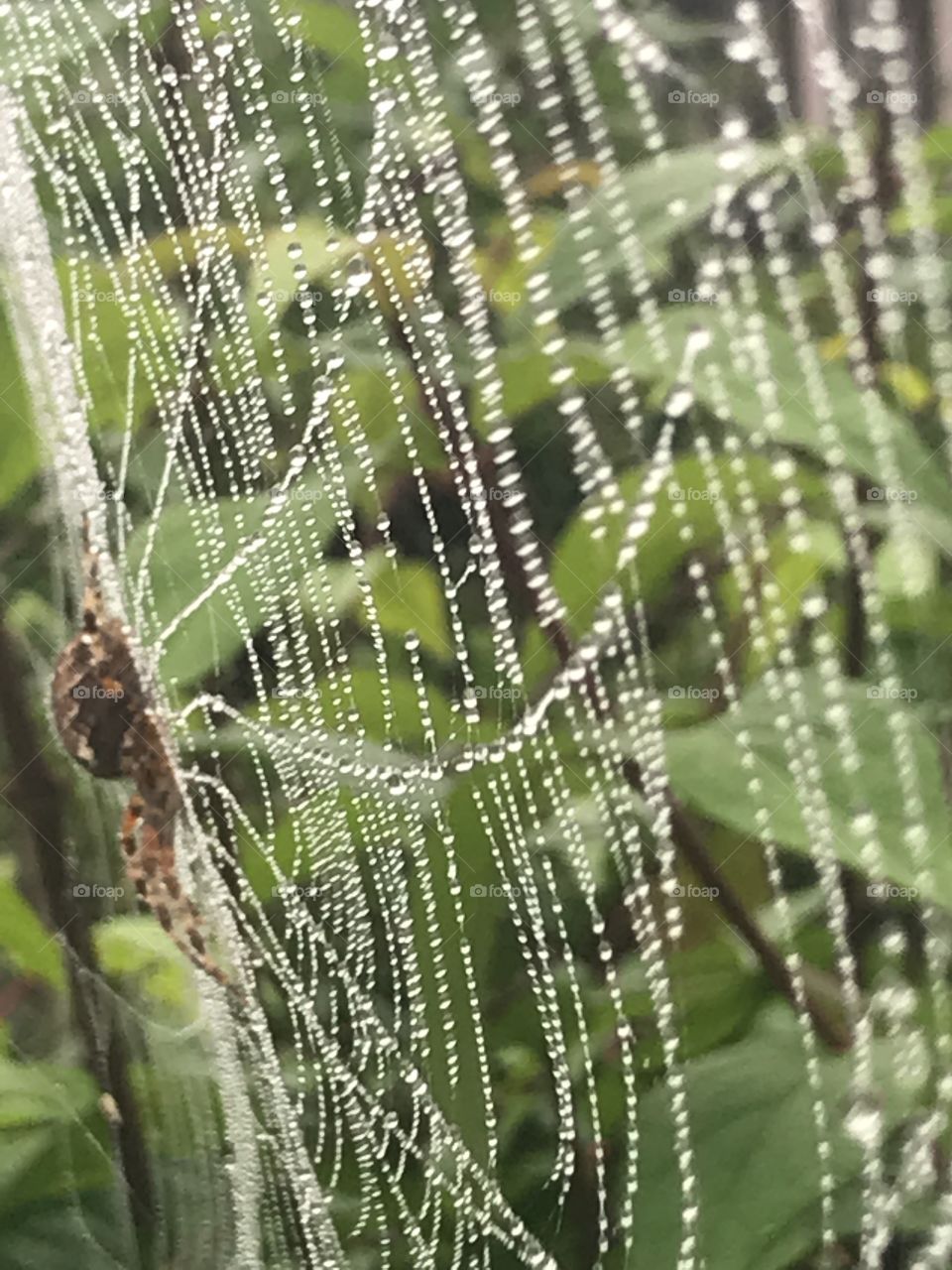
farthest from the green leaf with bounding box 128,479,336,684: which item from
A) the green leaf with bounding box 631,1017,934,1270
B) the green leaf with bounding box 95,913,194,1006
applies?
the green leaf with bounding box 631,1017,934,1270

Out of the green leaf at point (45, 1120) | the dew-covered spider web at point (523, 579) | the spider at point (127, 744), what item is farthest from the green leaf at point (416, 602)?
the green leaf at point (45, 1120)

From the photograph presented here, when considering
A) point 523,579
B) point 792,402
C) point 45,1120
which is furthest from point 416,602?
point 45,1120

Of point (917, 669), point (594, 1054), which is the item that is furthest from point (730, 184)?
point (594, 1054)

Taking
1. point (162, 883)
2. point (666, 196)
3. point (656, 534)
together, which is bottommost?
point (162, 883)

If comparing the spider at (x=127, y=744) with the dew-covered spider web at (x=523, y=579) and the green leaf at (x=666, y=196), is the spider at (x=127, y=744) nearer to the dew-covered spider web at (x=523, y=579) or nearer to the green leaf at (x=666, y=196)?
the dew-covered spider web at (x=523, y=579)

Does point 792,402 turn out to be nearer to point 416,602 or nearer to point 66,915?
point 416,602

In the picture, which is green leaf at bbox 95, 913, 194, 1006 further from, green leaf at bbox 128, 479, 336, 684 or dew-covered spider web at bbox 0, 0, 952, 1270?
green leaf at bbox 128, 479, 336, 684

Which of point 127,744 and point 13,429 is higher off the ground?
point 13,429

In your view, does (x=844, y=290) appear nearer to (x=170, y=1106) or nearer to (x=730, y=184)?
(x=730, y=184)
